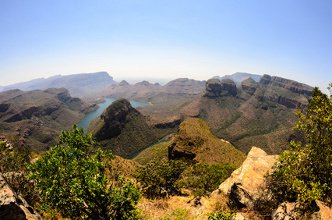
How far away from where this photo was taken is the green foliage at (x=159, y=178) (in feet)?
238

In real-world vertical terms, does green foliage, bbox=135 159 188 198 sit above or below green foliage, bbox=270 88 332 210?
below

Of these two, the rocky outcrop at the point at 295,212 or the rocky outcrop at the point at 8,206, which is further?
the rocky outcrop at the point at 295,212

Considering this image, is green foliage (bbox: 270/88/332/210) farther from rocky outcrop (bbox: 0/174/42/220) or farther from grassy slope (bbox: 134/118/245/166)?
grassy slope (bbox: 134/118/245/166)

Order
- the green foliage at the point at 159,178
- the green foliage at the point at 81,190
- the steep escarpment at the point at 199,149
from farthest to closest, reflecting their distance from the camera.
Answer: the steep escarpment at the point at 199,149
the green foliage at the point at 159,178
the green foliage at the point at 81,190

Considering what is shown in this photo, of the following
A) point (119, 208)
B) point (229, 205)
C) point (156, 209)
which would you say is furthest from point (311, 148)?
point (156, 209)

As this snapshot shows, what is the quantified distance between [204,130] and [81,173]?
129270mm

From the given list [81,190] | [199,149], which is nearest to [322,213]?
[81,190]

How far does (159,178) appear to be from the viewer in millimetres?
74688

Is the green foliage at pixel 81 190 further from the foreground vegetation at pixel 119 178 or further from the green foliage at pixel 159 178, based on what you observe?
the green foliage at pixel 159 178

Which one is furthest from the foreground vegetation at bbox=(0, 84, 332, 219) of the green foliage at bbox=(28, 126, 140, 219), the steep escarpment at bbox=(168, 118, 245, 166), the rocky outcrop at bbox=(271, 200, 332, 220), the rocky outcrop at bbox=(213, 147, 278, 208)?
the steep escarpment at bbox=(168, 118, 245, 166)

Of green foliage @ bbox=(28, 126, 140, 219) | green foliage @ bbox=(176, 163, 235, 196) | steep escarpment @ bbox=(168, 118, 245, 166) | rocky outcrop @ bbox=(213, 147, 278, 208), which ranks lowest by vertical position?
steep escarpment @ bbox=(168, 118, 245, 166)

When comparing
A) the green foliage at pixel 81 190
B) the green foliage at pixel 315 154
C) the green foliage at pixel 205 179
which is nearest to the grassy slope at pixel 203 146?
the green foliage at pixel 205 179

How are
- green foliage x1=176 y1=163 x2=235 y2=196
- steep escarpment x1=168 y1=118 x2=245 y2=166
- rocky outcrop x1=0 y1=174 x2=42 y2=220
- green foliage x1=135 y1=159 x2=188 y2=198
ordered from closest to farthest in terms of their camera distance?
rocky outcrop x1=0 y1=174 x2=42 y2=220 → green foliage x1=176 y1=163 x2=235 y2=196 → green foliage x1=135 y1=159 x2=188 y2=198 → steep escarpment x1=168 y1=118 x2=245 y2=166

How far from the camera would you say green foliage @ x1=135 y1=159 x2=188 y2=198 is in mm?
72625
